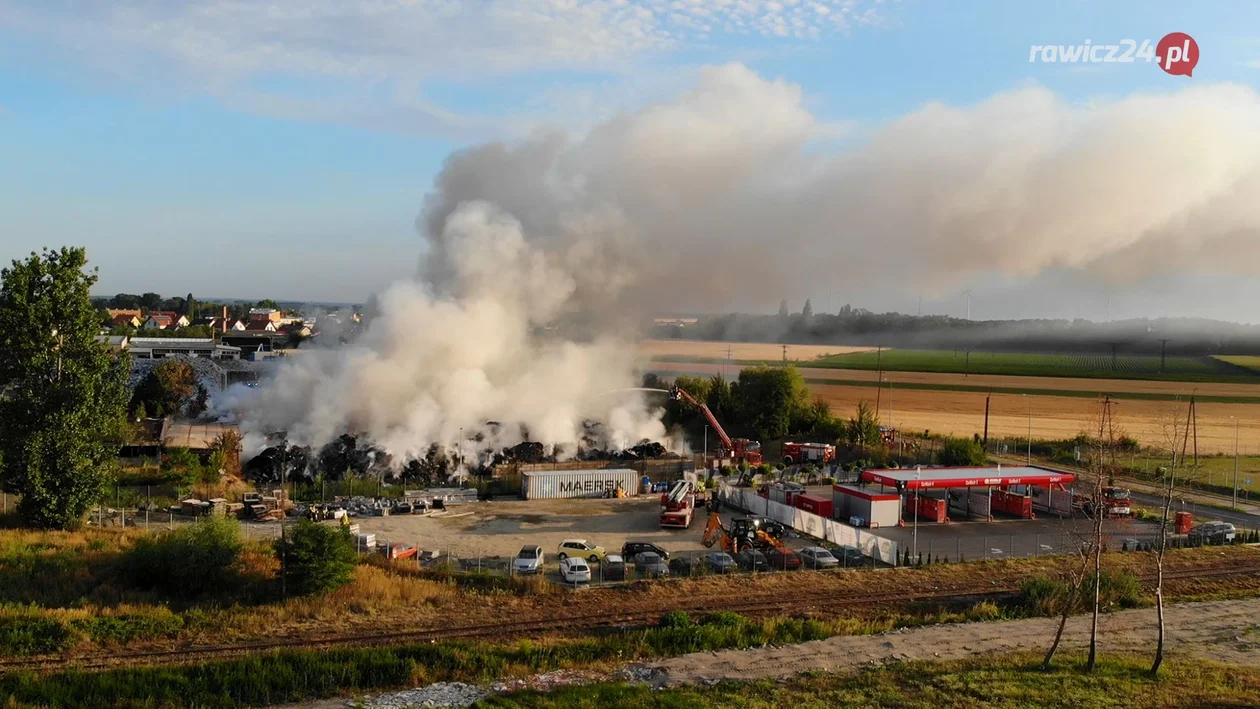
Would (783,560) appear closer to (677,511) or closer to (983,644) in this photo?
(677,511)

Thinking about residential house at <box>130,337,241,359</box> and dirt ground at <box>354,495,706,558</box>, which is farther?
residential house at <box>130,337,241,359</box>

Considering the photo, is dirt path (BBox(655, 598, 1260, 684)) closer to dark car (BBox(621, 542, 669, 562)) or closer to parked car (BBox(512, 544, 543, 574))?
parked car (BBox(512, 544, 543, 574))

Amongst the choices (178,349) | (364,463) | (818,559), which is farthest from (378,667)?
(178,349)

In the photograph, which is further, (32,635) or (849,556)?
(849,556)

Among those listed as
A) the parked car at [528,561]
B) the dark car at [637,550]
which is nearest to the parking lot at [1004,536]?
the dark car at [637,550]

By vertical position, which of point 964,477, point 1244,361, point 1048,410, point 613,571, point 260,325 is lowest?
point 613,571

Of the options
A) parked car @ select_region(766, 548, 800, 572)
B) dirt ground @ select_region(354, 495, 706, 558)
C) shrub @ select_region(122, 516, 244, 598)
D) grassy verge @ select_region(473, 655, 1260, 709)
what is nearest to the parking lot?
parked car @ select_region(766, 548, 800, 572)
